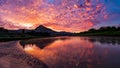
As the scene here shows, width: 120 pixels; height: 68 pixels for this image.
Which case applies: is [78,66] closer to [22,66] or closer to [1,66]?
[22,66]

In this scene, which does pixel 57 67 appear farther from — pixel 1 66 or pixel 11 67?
pixel 1 66

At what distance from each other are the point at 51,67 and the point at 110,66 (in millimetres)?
5039

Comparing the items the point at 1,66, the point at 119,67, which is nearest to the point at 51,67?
the point at 1,66

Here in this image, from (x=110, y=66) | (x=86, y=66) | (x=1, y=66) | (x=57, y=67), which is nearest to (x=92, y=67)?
(x=86, y=66)

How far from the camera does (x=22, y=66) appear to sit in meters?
12.0

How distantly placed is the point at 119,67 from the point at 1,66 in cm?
998

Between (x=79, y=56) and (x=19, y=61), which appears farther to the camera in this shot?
(x=79, y=56)

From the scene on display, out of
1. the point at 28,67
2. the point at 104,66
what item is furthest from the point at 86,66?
the point at 28,67

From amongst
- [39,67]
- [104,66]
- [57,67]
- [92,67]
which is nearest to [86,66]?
[92,67]

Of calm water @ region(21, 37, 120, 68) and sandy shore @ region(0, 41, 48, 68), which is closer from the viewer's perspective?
sandy shore @ region(0, 41, 48, 68)

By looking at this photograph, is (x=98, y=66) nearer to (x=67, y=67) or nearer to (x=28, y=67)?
(x=67, y=67)

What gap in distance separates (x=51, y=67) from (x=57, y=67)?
51 centimetres

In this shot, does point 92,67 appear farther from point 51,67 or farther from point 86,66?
point 51,67

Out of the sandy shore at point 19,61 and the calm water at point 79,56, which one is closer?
the sandy shore at point 19,61
